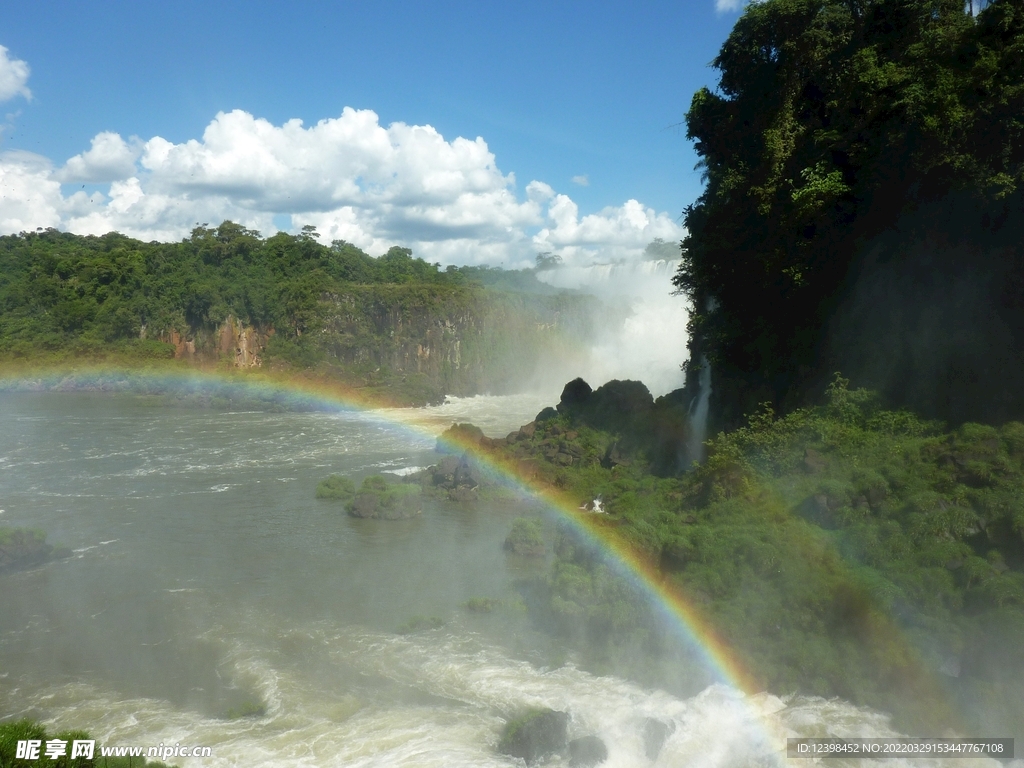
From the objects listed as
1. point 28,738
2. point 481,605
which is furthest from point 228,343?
point 28,738

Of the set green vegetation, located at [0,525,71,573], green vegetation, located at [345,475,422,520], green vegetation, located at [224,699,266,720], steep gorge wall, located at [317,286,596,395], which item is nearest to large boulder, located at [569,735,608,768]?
green vegetation, located at [224,699,266,720]

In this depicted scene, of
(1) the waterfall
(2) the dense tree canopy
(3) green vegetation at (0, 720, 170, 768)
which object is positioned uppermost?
(2) the dense tree canopy

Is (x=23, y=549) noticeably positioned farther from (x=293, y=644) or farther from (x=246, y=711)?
(x=246, y=711)

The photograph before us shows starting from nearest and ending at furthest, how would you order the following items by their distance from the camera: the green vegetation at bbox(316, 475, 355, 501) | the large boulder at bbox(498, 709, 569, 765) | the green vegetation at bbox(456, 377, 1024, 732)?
1. the large boulder at bbox(498, 709, 569, 765)
2. the green vegetation at bbox(456, 377, 1024, 732)
3. the green vegetation at bbox(316, 475, 355, 501)

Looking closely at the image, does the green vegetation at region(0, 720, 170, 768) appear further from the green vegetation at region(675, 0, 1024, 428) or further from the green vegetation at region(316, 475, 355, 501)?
the green vegetation at region(316, 475, 355, 501)

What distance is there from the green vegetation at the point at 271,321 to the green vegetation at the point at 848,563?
30833mm

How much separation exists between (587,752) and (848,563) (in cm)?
458

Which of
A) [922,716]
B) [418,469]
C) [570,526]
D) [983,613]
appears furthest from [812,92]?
[418,469]

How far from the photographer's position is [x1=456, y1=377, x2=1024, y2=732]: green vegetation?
8.93 meters

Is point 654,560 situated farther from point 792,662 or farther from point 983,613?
point 983,613

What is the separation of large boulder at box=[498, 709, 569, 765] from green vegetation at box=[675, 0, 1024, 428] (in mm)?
8662

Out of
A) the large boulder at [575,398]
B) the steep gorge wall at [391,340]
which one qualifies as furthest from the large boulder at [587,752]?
the steep gorge wall at [391,340]

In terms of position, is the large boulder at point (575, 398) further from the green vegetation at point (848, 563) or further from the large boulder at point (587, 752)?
the large boulder at point (587, 752)

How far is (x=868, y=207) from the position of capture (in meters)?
14.2
